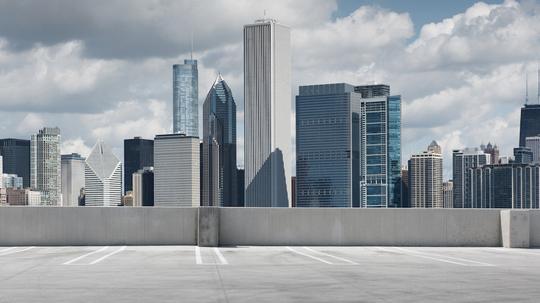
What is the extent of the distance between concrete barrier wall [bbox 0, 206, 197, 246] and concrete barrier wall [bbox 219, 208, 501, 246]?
4.69ft

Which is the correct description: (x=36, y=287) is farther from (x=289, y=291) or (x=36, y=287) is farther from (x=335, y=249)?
(x=335, y=249)

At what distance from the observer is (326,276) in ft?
57.4

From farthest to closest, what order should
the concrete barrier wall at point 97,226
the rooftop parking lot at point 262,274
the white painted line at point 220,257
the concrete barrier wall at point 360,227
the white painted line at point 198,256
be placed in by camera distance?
the concrete barrier wall at point 360,227 → the concrete barrier wall at point 97,226 → the white painted line at point 198,256 → the white painted line at point 220,257 → the rooftop parking lot at point 262,274

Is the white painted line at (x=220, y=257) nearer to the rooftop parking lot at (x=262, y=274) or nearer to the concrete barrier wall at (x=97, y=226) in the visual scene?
the rooftop parking lot at (x=262, y=274)

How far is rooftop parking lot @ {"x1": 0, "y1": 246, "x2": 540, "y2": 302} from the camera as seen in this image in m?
14.1

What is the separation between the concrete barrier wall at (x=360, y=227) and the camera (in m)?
27.9

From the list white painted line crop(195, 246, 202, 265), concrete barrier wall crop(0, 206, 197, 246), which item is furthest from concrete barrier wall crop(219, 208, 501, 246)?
Result: white painted line crop(195, 246, 202, 265)

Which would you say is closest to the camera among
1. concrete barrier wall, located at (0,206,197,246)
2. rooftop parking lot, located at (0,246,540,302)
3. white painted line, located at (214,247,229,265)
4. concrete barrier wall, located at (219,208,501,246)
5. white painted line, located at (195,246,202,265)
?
rooftop parking lot, located at (0,246,540,302)

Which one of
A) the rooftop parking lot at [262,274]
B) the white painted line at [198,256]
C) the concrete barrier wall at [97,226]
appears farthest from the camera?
the concrete barrier wall at [97,226]

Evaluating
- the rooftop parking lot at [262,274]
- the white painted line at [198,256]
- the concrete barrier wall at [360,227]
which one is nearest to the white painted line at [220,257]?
the rooftop parking lot at [262,274]

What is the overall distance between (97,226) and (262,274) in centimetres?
1096

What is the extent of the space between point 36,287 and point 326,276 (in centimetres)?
583

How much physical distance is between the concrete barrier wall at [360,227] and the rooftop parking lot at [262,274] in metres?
1.49

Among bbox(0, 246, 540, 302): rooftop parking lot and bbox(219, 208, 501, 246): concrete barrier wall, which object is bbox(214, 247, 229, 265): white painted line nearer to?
bbox(0, 246, 540, 302): rooftop parking lot
